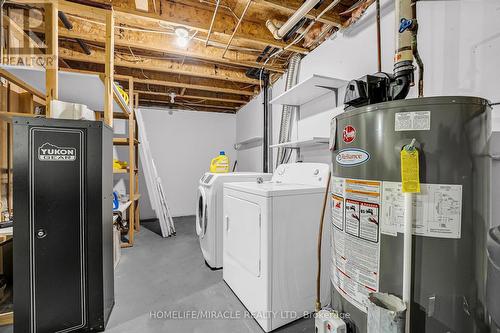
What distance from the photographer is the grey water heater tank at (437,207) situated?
75cm

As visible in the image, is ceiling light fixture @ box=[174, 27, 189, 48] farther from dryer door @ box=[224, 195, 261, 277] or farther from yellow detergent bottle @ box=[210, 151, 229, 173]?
dryer door @ box=[224, 195, 261, 277]

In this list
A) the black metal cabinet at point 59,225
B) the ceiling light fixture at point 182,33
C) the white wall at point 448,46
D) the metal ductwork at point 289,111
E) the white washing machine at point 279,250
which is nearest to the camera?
the white wall at point 448,46

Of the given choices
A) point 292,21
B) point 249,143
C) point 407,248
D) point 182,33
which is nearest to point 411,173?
point 407,248

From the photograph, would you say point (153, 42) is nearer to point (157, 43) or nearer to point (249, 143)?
point (157, 43)

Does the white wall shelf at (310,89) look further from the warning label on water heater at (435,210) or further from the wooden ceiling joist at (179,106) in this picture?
the wooden ceiling joist at (179,106)

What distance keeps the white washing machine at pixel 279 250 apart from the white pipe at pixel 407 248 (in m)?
0.78

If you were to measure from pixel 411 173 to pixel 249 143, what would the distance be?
3734 mm

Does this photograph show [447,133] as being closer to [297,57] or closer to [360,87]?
[360,87]

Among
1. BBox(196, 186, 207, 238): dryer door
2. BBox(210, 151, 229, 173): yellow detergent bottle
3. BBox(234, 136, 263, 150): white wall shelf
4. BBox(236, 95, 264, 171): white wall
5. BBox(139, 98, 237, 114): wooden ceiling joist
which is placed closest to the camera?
BBox(196, 186, 207, 238): dryer door

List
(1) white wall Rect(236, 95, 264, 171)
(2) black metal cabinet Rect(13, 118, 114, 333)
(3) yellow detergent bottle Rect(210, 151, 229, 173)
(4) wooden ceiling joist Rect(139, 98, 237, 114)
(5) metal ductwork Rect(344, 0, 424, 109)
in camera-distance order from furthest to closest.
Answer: (4) wooden ceiling joist Rect(139, 98, 237, 114), (1) white wall Rect(236, 95, 264, 171), (3) yellow detergent bottle Rect(210, 151, 229, 173), (2) black metal cabinet Rect(13, 118, 114, 333), (5) metal ductwork Rect(344, 0, 424, 109)

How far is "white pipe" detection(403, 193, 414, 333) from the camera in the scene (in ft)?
2.51

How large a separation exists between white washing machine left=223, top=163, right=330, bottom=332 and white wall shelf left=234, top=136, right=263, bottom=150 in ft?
7.17

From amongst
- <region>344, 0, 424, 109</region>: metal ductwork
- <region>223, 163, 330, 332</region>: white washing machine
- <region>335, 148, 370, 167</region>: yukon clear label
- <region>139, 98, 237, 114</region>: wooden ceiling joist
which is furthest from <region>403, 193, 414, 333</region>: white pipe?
<region>139, 98, 237, 114</region>: wooden ceiling joist

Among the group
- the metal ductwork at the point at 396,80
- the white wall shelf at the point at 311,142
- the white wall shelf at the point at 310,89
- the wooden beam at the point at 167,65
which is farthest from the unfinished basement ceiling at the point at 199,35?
the white wall shelf at the point at 311,142
